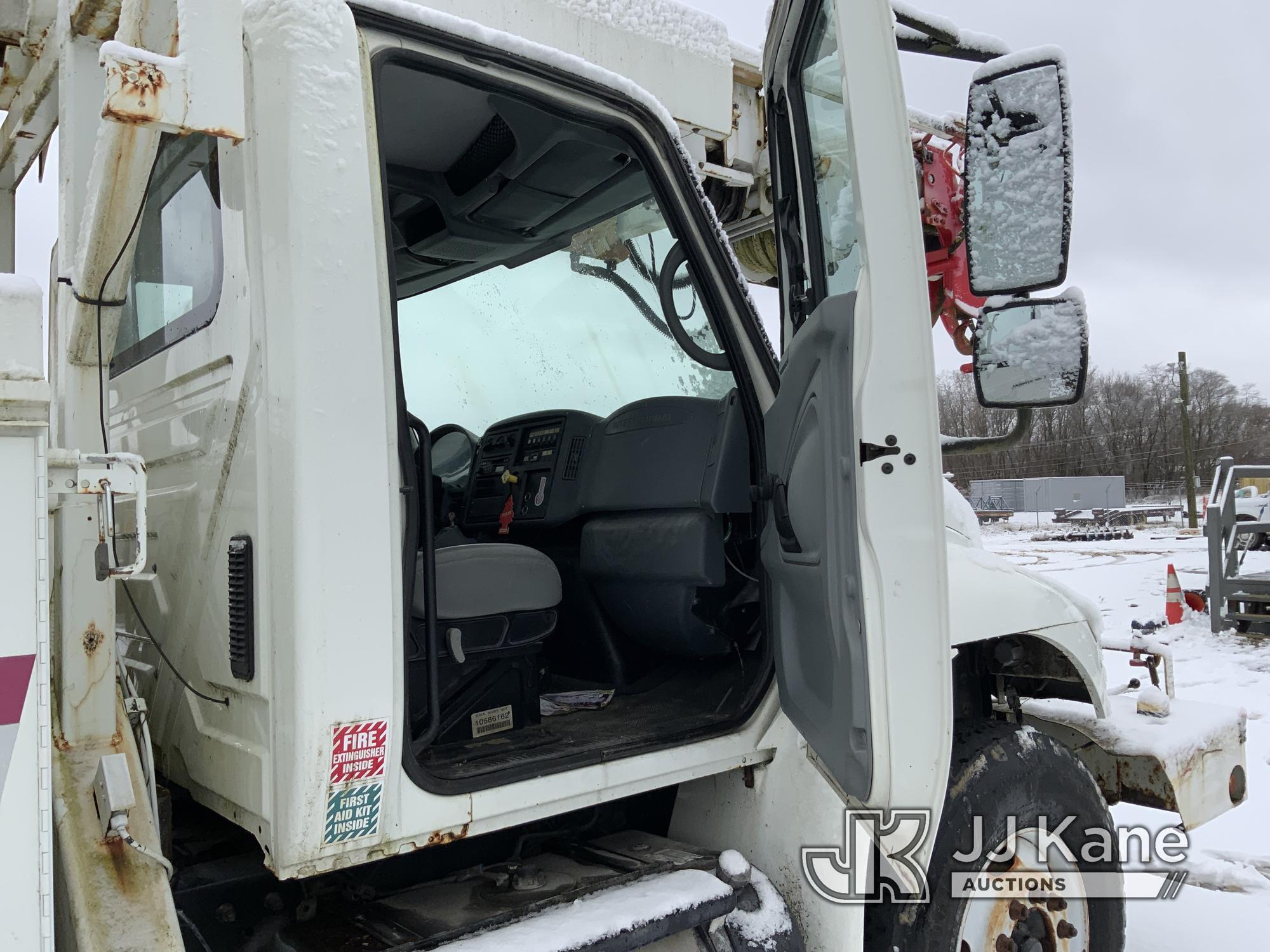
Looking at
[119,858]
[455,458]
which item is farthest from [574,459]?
[119,858]

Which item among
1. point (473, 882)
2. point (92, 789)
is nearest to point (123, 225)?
point (92, 789)

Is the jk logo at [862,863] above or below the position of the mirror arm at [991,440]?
below

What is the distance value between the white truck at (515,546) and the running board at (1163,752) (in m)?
0.24

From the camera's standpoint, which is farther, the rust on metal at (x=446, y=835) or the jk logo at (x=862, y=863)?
the jk logo at (x=862, y=863)

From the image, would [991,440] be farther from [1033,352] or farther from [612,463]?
[612,463]

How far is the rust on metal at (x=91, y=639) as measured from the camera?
172cm

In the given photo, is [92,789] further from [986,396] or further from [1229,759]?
[1229,759]

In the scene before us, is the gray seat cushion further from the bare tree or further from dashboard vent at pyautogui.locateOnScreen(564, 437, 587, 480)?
the bare tree

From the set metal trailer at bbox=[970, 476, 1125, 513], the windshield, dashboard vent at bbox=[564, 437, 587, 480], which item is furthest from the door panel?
metal trailer at bbox=[970, 476, 1125, 513]

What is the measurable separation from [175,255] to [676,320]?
3.75 feet

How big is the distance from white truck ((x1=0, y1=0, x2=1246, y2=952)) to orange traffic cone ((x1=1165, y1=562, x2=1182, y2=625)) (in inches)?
350

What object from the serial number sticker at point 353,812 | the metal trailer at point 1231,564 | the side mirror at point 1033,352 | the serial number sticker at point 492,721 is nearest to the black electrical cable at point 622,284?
the side mirror at point 1033,352

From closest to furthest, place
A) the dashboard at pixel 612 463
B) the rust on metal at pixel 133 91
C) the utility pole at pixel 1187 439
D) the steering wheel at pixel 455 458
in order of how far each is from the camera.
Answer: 1. the rust on metal at pixel 133 91
2. the dashboard at pixel 612 463
3. the steering wheel at pixel 455 458
4. the utility pole at pixel 1187 439

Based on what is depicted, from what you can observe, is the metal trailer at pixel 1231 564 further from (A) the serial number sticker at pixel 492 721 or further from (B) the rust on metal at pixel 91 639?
(B) the rust on metal at pixel 91 639
